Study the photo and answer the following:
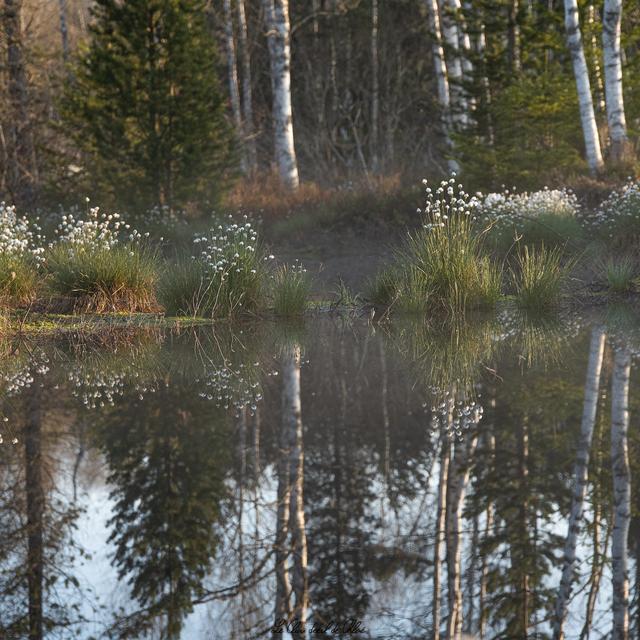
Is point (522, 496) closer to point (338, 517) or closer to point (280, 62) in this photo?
point (338, 517)

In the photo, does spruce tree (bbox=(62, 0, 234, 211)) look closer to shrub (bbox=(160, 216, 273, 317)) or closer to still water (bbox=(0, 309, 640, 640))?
shrub (bbox=(160, 216, 273, 317))

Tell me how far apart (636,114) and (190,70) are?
932 cm

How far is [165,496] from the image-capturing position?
4082 millimetres

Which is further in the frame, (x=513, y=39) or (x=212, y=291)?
(x=513, y=39)

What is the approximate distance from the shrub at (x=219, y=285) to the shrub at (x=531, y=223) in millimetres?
3743

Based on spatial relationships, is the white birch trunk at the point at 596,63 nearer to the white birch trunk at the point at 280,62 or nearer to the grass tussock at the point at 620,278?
the white birch trunk at the point at 280,62

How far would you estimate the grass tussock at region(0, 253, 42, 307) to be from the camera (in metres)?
10.9

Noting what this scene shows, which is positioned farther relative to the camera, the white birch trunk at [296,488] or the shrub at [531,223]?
the shrub at [531,223]

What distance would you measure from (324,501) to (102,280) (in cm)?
763

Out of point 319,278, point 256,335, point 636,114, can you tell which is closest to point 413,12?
point 636,114

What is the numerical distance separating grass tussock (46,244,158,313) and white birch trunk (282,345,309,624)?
432 cm

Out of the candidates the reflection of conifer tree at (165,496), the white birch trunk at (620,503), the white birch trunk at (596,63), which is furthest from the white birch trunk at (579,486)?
the white birch trunk at (596,63)

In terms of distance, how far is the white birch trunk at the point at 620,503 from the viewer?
9.39 feet

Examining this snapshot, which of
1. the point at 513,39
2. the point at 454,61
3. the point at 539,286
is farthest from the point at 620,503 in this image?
the point at 513,39
